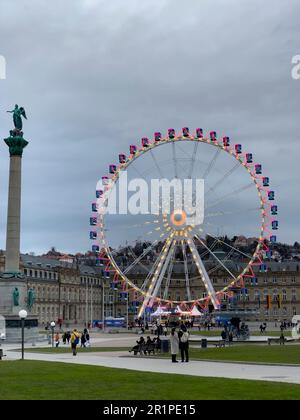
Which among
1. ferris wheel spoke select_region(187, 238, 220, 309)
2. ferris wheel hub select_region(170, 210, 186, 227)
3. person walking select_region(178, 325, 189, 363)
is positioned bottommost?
person walking select_region(178, 325, 189, 363)

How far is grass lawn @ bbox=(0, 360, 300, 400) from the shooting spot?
2467 centimetres

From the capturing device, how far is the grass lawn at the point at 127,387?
2467 cm

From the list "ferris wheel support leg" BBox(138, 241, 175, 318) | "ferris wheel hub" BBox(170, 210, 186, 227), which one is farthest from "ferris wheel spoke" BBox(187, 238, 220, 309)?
"ferris wheel support leg" BBox(138, 241, 175, 318)

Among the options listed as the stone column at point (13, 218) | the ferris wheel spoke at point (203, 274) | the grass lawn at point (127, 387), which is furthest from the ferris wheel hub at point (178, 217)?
the grass lawn at point (127, 387)

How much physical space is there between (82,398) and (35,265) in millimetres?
169724

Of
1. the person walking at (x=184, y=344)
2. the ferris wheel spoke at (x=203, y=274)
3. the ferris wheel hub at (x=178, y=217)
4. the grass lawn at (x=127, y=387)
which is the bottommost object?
the grass lawn at (x=127, y=387)

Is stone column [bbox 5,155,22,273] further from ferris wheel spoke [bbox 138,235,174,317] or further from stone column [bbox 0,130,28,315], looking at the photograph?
ferris wheel spoke [bbox 138,235,174,317]

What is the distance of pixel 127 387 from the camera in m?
27.6

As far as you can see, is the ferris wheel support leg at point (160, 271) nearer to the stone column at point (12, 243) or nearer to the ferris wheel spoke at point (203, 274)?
the ferris wheel spoke at point (203, 274)

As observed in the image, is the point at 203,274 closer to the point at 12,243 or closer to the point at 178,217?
the point at 178,217

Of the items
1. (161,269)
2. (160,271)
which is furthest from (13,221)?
(161,269)

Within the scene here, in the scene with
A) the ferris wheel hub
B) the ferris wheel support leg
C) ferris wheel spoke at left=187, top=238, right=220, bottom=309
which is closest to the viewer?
the ferris wheel hub
